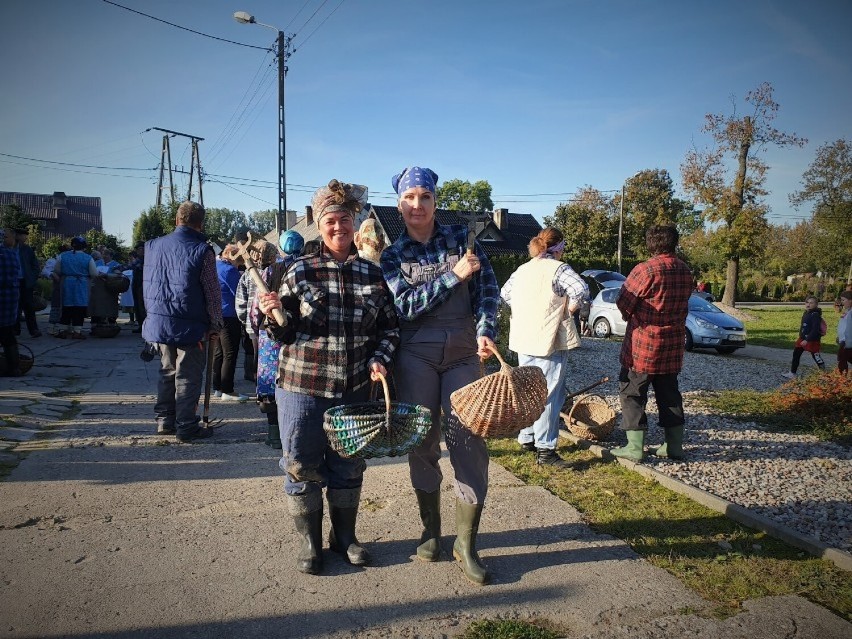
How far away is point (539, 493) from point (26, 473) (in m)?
3.87

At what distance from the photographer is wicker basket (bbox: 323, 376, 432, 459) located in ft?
8.73

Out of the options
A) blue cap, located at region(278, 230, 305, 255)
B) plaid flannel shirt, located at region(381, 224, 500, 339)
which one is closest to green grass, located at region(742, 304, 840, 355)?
blue cap, located at region(278, 230, 305, 255)

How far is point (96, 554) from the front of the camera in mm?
3156

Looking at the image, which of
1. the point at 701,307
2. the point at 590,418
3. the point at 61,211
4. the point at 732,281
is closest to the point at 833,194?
the point at 732,281

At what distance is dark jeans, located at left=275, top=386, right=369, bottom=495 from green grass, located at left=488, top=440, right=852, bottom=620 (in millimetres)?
1778

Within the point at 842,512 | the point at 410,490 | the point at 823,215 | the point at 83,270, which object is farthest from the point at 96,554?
the point at 823,215

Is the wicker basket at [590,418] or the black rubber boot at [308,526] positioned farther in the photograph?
the wicker basket at [590,418]

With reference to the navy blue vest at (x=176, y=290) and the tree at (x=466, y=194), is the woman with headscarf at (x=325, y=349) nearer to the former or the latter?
the navy blue vest at (x=176, y=290)

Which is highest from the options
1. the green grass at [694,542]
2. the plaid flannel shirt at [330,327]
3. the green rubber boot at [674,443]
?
the plaid flannel shirt at [330,327]

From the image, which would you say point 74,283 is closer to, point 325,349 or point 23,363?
point 23,363

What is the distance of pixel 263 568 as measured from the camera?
308 centimetres

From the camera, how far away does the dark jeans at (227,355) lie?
683 centimetres

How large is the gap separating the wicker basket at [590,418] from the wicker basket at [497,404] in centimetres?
308

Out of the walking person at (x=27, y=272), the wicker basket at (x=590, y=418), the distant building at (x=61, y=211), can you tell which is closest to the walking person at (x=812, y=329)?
the wicker basket at (x=590, y=418)
